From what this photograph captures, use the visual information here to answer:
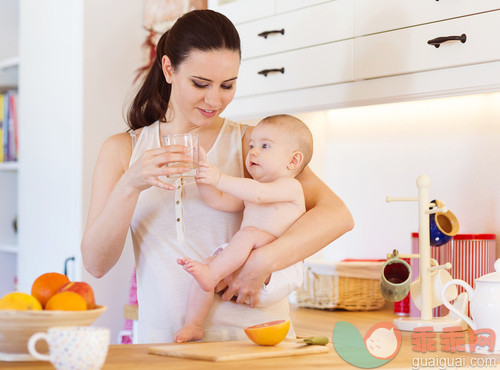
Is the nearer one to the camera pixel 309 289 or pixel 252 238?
pixel 252 238

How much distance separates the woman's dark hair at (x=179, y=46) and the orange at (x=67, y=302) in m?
0.75

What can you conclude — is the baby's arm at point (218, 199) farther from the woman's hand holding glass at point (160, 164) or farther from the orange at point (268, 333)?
the orange at point (268, 333)

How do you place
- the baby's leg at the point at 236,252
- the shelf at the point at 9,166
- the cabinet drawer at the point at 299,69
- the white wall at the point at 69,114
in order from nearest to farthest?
1. the baby's leg at the point at 236,252
2. the cabinet drawer at the point at 299,69
3. the white wall at the point at 69,114
4. the shelf at the point at 9,166

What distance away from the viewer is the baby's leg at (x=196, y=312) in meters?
1.66

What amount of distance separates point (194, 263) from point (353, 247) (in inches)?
45.6

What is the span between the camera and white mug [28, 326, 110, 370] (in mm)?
969

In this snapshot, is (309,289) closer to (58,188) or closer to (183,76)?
(183,76)

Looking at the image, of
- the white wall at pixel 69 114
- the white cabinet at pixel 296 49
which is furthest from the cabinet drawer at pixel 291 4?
the white wall at pixel 69 114

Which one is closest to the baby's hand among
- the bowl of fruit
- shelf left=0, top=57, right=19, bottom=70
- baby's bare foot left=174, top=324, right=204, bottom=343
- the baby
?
the baby

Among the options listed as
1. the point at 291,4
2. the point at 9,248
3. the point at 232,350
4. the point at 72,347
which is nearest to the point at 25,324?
the point at 72,347

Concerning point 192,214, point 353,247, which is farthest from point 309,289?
point 192,214

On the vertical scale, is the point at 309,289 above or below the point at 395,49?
below

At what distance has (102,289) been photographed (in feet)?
10.1

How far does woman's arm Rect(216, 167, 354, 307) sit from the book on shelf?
7.26 ft
